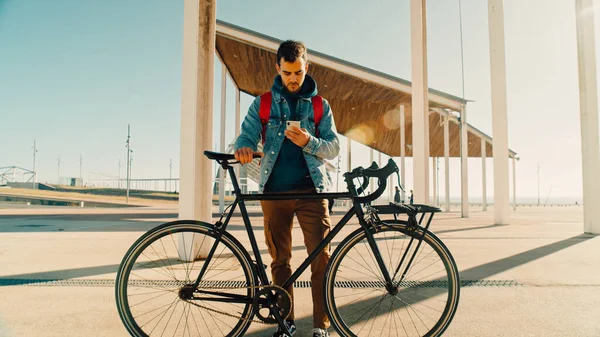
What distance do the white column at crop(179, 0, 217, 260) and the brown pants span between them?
95.1 inches

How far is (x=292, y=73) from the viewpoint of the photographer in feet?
7.14

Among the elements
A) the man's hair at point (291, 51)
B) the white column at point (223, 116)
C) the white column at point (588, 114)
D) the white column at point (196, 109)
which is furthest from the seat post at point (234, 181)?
the white column at point (223, 116)

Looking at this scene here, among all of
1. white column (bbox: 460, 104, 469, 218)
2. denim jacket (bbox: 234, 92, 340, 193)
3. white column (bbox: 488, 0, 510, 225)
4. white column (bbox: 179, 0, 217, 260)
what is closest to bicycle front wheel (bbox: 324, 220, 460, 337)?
denim jacket (bbox: 234, 92, 340, 193)

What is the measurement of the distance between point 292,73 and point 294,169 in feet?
1.84

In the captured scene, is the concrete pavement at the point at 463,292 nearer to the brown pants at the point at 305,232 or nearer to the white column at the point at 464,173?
the brown pants at the point at 305,232

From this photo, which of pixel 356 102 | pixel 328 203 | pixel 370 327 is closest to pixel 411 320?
pixel 370 327

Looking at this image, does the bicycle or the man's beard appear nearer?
the bicycle

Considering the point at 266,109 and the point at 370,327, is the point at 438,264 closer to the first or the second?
the point at 370,327

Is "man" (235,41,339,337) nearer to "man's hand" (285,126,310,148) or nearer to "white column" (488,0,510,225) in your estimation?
"man's hand" (285,126,310,148)

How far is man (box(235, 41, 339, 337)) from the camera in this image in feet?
7.22

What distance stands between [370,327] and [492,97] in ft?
36.2

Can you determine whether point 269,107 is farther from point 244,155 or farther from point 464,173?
point 464,173

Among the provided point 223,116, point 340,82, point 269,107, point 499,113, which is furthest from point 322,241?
point 223,116

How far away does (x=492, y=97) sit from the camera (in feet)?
37.6
